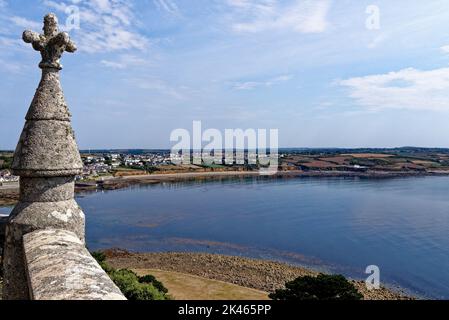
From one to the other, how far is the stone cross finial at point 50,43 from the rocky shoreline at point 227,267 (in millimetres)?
23244

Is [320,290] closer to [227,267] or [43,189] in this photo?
[227,267]

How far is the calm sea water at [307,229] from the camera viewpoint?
31172 mm

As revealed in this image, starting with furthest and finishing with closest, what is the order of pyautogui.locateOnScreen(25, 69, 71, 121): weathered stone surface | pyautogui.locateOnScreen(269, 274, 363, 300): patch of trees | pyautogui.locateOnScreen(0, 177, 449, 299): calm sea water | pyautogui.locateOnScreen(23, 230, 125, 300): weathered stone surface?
1. pyautogui.locateOnScreen(0, 177, 449, 299): calm sea water
2. pyautogui.locateOnScreen(269, 274, 363, 300): patch of trees
3. pyautogui.locateOnScreen(25, 69, 71, 121): weathered stone surface
4. pyautogui.locateOnScreen(23, 230, 125, 300): weathered stone surface

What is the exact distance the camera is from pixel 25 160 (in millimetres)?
3961

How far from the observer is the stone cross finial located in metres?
4.15

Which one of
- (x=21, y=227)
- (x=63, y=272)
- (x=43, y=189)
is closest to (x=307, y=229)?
(x=43, y=189)

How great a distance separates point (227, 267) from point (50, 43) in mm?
27435

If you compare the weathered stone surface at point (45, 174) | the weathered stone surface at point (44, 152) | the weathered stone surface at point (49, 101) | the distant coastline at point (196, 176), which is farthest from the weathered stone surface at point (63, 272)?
the distant coastline at point (196, 176)

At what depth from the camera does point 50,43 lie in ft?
13.8

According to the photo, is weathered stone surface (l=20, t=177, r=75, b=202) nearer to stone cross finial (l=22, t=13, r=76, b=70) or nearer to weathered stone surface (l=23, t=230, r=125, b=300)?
weathered stone surface (l=23, t=230, r=125, b=300)

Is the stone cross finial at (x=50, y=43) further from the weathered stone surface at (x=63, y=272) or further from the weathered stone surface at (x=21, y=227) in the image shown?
the weathered stone surface at (x=63, y=272)

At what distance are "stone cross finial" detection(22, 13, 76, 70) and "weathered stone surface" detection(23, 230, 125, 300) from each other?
1830 mm

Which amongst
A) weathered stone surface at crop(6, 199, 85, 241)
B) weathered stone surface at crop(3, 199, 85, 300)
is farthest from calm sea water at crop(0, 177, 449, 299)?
weathered stone surface at crop(3, 199, 85, 300)
